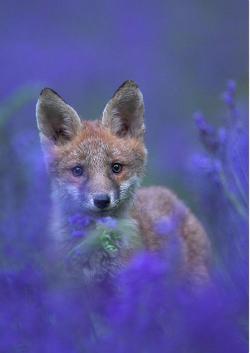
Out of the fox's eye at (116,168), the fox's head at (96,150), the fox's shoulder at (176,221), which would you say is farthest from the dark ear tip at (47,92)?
the fox's shoulder at (176,221)

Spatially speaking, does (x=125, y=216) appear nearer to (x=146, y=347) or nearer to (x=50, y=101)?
(x=50, y=101)

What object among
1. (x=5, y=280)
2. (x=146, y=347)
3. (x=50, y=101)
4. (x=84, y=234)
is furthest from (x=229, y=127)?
(x=146, y=347)

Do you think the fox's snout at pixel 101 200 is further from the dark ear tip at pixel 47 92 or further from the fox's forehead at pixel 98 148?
the dark ear tip at pixel 47 92

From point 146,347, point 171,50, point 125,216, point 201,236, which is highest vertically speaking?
point 171,50

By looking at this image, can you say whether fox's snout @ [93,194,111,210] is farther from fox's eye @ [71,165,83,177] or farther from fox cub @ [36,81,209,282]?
fox's eye @ [71,165,83,177]

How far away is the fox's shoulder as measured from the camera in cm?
375

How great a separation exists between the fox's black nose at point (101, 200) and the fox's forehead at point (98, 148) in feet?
0.65

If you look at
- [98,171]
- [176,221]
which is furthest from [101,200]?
[176,221]

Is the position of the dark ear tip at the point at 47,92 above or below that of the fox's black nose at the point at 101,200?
above

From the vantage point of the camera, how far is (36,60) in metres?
4.61

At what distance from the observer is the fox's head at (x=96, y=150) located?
3.29 meters

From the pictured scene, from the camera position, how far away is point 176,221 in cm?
379

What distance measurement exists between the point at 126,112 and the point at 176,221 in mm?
591

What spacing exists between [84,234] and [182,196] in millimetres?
2058
